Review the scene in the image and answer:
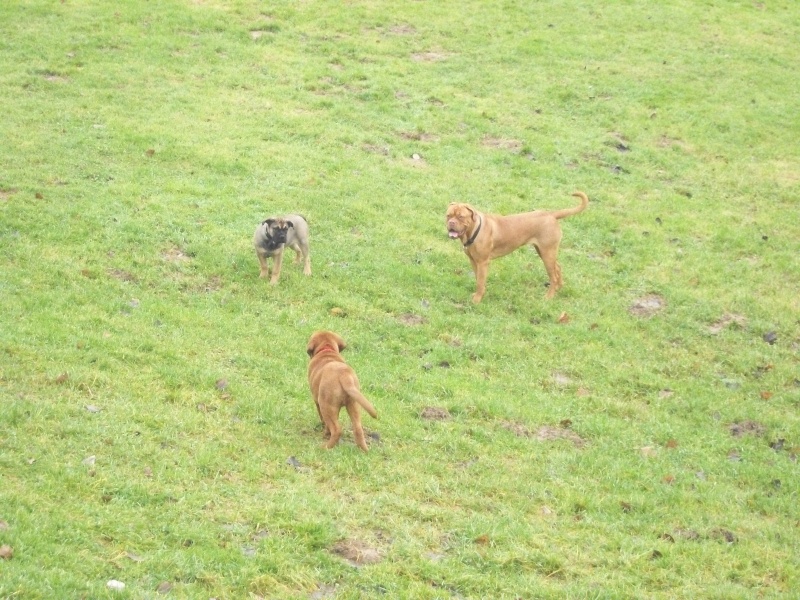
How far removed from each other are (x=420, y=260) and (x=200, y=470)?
266 inches

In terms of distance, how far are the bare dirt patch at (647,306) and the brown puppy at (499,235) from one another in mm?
1140

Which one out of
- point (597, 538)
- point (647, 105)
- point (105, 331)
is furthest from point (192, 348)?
point (647, 105)

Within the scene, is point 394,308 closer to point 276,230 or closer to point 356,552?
point 276,230

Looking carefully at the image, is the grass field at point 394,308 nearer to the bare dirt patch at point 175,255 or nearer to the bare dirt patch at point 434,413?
the bare dirt patch at point 434,413

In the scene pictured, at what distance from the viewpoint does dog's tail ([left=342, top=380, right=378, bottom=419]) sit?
8992 mm

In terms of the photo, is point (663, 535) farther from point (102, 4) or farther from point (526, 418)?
point (102, 4)

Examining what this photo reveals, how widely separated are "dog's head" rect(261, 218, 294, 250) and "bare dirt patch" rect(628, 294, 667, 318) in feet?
16.6

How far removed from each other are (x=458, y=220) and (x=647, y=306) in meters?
3.10

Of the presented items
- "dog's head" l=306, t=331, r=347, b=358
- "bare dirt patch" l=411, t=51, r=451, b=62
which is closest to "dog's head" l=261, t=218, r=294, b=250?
"dog's head" l=306, t=331, r=347, b=358

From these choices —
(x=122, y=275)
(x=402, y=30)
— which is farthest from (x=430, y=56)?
(x=122, y=275)

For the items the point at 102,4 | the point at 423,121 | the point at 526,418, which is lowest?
the point at 526,418

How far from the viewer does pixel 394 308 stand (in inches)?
518

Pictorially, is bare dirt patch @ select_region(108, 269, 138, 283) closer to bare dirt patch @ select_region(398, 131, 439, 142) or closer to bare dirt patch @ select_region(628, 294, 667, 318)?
bare dirt patch @ select_region(628, 294, 667, 318)

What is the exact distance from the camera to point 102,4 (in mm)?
22812
